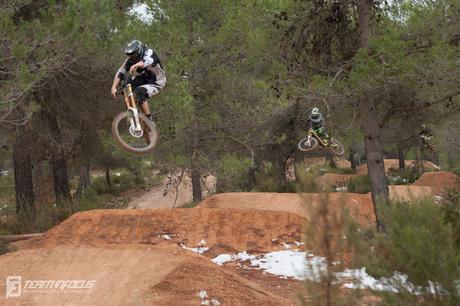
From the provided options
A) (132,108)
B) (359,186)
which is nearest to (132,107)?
(132,108)

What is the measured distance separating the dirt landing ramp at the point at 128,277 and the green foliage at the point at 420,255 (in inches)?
144

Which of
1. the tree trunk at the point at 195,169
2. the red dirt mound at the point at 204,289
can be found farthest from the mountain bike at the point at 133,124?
the tree trunk at the point at 195,169

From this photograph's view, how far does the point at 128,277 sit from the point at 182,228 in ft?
21.5

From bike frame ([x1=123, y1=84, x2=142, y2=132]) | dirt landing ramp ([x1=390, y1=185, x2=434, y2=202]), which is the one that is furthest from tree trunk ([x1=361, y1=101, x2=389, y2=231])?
bike frame ([x1=123, y1=84, x2=142, y2=132])

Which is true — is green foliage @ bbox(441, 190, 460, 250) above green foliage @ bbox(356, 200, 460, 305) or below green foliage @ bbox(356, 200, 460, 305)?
below

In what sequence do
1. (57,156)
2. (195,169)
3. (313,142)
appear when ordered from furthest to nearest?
(195,169), (57,156), (313,142)

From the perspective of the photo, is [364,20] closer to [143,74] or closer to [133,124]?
[143,74]

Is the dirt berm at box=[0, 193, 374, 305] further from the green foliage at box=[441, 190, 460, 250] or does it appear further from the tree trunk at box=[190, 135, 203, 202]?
the tree trunk at box=[190, 135, 203, 202]

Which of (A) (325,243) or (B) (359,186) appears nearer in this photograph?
(A) (325,243)

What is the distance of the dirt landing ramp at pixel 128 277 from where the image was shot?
769cm

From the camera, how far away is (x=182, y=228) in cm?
1516

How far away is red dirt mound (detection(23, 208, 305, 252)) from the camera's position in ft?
47.0

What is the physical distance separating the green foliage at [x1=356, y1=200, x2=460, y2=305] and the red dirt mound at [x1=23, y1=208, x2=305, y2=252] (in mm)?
9507

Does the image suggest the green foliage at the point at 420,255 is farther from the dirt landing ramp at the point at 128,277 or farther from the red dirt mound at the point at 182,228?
the red dirt mound at the point at 182,228
